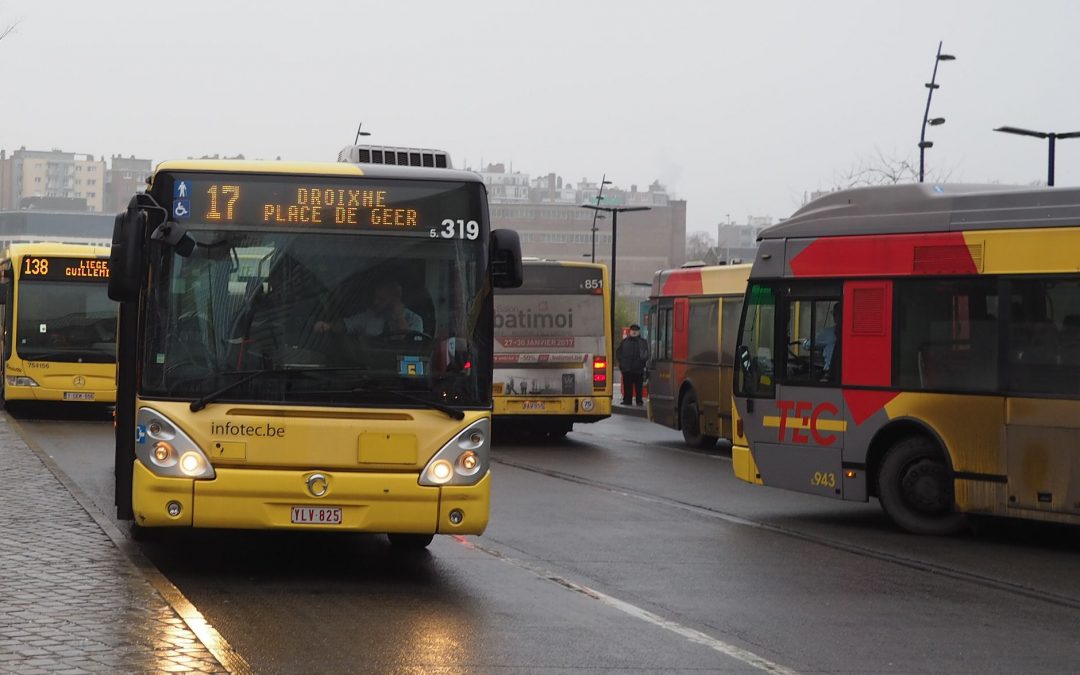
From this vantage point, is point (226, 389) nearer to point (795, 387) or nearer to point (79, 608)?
Result: point (79, 608)

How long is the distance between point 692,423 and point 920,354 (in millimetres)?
10514

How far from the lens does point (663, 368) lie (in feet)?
83.4

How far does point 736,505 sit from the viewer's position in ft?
54.0

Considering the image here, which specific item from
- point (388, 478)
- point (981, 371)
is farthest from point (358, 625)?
point (981, 371)

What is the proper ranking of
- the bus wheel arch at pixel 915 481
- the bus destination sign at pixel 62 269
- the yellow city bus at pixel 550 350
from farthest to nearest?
the bus destination sign at pixel 62 269
the yellow city bus at pixel 550 350
the bus wheel arch at pixel 915 481

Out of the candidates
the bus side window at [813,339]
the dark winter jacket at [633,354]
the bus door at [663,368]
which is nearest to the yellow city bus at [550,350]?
the bus door at [663,368]

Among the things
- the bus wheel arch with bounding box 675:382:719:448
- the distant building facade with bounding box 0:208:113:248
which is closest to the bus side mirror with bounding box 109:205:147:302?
the bus wheel arch with bounding box 675:382:719:448

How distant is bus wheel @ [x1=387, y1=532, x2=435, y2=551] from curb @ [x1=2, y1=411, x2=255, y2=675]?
1.97 m

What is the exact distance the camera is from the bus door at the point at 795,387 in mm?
14789

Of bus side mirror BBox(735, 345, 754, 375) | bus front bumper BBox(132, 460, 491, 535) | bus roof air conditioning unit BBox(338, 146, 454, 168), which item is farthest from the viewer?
bus side mirror BBox(735, 345, 754, 375)

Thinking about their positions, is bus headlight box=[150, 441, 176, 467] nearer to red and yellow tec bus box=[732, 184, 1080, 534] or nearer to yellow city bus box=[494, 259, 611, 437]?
red and yellow tec bus box=[732, 184, 1080, 534]

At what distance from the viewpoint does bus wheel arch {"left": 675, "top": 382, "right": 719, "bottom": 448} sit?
24203 mm

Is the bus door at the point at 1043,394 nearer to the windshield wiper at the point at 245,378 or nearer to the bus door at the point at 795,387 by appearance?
the bus door at the point at 795,387

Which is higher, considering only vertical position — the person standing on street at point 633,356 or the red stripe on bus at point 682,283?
the red stripe on bus at point 682,283
